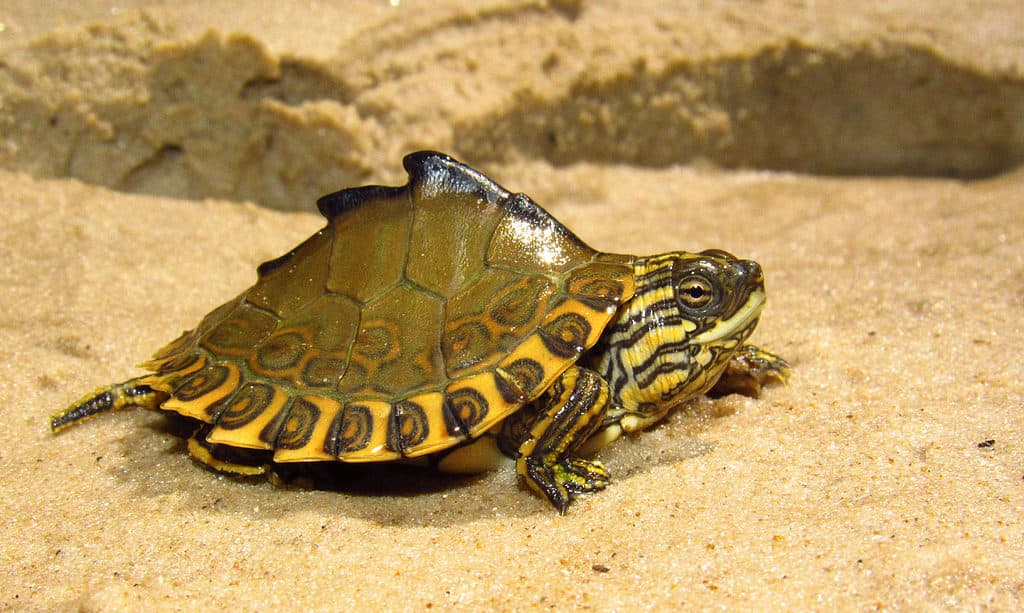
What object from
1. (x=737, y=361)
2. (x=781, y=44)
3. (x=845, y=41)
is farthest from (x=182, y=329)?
(x=845, y=41)

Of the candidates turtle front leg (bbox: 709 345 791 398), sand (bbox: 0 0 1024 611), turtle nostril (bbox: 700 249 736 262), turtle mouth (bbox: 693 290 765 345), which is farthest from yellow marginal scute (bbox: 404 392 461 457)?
turtle front leg (bbox: 709 345 791 398)

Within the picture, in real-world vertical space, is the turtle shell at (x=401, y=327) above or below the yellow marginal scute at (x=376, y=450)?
above

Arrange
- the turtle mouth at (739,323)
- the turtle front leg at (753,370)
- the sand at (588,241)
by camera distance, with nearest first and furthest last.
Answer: the sand at (588,241) < the turtle mouth at (739,323) < the turtle front leg at (753,370)

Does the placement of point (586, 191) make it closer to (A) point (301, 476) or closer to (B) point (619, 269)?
(B) point (619, 269)

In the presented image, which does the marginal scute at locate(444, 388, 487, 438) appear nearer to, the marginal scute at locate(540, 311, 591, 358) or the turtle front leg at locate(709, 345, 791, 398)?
the marginal scute at locate(540, 311, 591, 358)

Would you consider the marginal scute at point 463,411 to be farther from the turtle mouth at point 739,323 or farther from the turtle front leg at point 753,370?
the turtle front leg at point 753,370

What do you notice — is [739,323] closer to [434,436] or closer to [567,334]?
[567,334]

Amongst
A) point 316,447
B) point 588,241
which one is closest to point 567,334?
point 316,447

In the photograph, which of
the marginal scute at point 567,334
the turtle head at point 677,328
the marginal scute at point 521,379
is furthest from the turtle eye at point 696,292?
the marginal scute at point 521,379

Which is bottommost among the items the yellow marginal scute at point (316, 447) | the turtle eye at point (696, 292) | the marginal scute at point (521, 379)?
the yellow marginal scute at point (316, 447)
